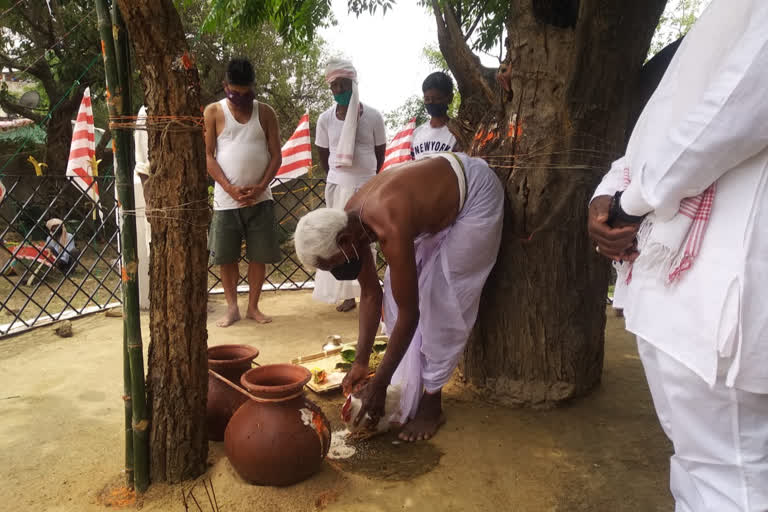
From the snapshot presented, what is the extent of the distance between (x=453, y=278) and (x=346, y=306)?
2509mm

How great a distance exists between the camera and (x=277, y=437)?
210 centimetres

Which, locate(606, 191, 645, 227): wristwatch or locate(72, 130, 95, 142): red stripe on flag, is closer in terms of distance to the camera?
locate(606, 191, 645, 227): wristwatch

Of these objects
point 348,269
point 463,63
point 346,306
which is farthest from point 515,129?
point 346,306

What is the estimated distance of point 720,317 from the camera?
1.13 metres

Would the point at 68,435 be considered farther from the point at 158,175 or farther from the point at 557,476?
the point at 557,476

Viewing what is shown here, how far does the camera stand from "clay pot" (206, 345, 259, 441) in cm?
249

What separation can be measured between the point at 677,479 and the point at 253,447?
4.93ft

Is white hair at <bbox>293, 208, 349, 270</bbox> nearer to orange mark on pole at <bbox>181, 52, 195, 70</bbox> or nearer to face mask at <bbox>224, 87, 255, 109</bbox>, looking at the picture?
orange mark on pole at <bbox>181, 52, 195, 70</bbox>

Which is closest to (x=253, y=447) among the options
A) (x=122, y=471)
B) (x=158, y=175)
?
(x=122, y=471)

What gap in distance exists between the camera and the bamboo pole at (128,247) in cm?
195

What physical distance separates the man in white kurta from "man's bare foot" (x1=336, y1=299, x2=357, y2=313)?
148 inches

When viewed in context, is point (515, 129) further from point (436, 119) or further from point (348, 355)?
point (348, 355)

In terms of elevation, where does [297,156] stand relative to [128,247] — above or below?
above

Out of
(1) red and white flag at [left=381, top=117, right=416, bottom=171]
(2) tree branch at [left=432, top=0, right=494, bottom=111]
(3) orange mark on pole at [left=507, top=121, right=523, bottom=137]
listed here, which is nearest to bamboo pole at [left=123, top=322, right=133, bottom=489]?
(3) orange mark on pole at [left=507, top=121, right=523, bottom=137]
